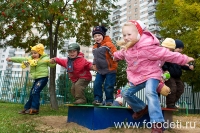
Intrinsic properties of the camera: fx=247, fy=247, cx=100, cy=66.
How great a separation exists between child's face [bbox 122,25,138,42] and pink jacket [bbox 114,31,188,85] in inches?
4.2

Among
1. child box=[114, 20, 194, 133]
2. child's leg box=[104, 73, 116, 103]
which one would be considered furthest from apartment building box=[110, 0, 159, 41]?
child box=[114, 20, 194, 133]

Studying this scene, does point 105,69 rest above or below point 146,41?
below

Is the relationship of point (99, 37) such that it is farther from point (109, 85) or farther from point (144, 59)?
point (144, 59)

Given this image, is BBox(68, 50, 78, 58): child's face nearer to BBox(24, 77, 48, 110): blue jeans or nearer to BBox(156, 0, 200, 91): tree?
BBox(24, 77, 48, 110): blue jeans

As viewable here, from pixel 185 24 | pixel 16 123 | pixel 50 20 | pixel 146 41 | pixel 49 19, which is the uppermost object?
pixel 185 24

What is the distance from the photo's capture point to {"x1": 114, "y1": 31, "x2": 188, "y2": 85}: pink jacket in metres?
3.29

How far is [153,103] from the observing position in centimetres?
315

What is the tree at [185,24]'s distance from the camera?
40.5ft

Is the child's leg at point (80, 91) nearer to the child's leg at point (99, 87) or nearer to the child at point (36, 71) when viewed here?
the child's leg at point (99, 87)

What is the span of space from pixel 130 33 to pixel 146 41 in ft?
0.81

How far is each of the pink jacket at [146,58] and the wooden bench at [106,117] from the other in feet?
2.44

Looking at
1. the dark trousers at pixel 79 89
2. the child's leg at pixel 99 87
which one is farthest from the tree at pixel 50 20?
the child's leg at pixel 99 87

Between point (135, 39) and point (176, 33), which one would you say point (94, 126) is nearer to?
point (135, 39)

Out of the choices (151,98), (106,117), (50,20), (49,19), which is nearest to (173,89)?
(106,117)
